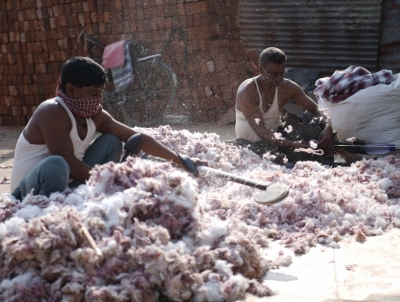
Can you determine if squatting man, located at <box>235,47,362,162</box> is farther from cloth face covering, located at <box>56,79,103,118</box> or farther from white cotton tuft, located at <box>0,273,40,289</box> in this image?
white cotton tuft, located at <box>0,273,40,289</box>

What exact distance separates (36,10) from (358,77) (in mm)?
5621

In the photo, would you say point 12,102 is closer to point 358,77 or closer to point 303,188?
point 358,77

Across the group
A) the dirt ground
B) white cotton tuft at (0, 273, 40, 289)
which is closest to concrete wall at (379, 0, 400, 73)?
the dirt ground

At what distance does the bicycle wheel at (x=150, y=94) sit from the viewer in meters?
8.27

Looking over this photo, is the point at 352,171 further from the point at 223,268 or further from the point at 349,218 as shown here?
the point at 223,268

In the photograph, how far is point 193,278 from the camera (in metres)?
2.49

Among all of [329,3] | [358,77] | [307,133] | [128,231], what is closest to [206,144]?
[307,133]

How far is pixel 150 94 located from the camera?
8.46m

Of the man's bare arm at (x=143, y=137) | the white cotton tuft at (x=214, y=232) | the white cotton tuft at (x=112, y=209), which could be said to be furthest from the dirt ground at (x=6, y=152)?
the white cotton tuft at (x=214, y=232)

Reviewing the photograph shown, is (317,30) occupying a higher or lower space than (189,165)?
higher

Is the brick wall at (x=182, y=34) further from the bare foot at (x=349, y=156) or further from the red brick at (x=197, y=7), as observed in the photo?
the bare foot at (x=349, y=156)

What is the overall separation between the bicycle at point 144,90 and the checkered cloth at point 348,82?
291cm

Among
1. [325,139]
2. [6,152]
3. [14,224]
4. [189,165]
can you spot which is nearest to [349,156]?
[325,139]

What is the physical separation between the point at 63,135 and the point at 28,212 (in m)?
0.61
